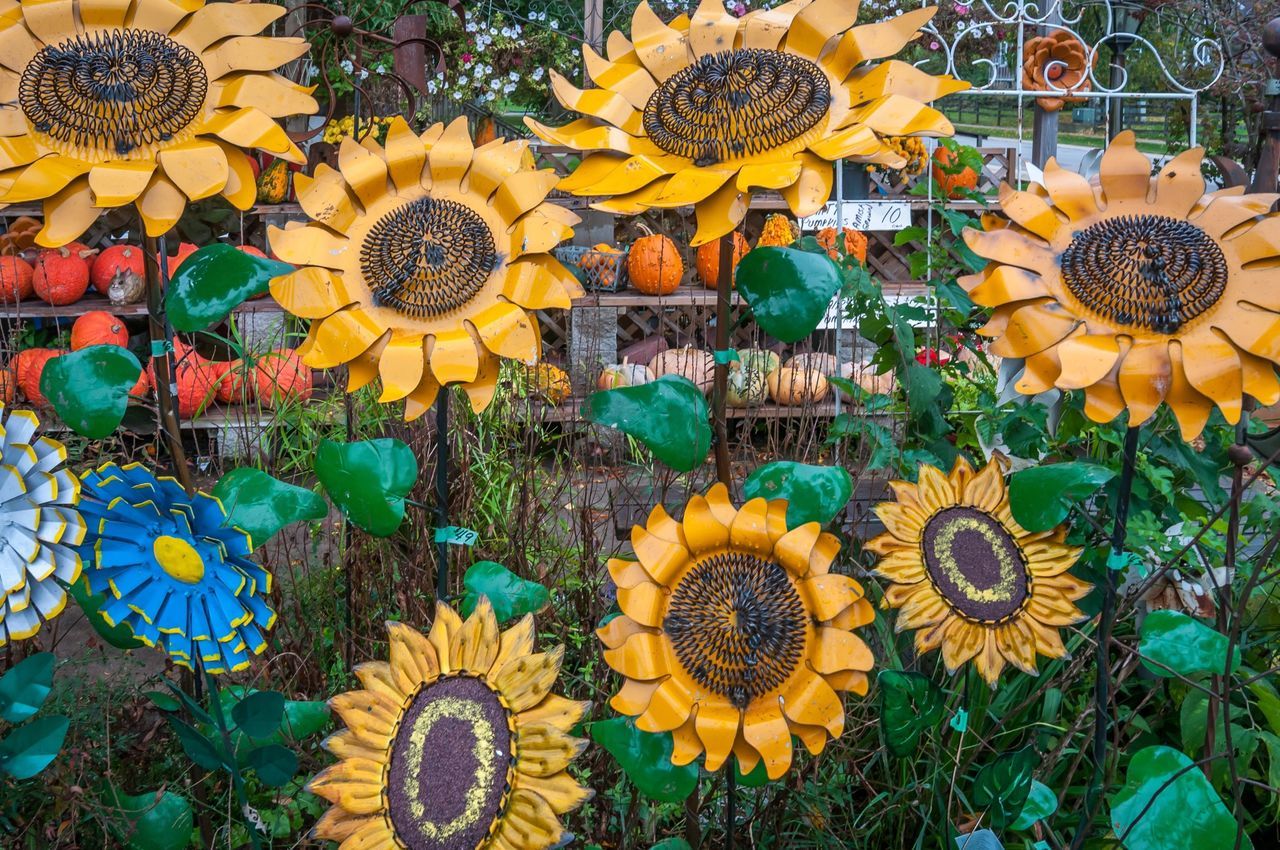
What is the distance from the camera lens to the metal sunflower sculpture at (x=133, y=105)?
106 centimetres

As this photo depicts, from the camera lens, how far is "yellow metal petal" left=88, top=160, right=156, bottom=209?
104 centimetres

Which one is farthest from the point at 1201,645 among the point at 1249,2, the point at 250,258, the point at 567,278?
the point at 1249,2

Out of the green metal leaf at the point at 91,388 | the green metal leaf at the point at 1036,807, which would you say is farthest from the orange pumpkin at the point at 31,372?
the green metal leaf at the point at 1036,807

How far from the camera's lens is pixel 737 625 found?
1.04 metres

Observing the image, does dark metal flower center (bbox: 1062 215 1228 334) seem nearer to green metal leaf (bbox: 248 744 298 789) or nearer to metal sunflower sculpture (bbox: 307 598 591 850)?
metal sunflower sculpture (bbox: 307 598 591 850)

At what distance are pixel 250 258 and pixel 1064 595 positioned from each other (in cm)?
101

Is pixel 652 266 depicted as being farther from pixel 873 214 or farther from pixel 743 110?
pixel 743 110

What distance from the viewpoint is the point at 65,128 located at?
3.56 ft

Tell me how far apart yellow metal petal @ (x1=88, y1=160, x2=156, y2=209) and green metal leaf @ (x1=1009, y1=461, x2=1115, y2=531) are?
1.01m

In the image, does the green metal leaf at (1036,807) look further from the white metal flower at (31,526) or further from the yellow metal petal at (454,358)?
the white metal flower at (31,526)

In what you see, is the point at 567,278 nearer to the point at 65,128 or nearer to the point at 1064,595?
the point at 65,128

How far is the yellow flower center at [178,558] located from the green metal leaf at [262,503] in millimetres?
93

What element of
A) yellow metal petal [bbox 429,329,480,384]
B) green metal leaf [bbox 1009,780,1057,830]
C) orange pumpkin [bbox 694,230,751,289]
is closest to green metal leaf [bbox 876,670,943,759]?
green metal leaf [bbox 1009,780,1057,830]

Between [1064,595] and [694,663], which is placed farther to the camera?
[1064,595]
